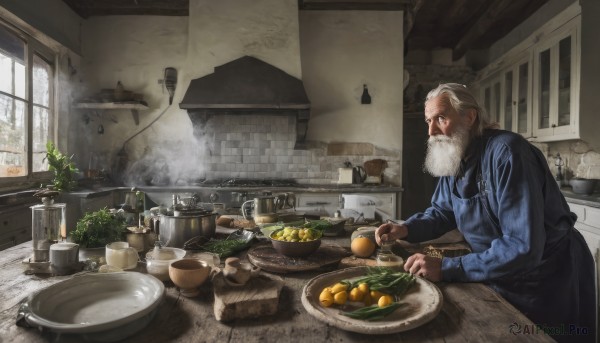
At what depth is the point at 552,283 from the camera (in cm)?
163

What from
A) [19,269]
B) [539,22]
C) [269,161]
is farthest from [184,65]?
[539,22]

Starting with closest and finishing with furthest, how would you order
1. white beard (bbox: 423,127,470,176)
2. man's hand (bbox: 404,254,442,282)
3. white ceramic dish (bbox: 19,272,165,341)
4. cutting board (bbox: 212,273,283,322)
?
white ceramic dish (bbox: 19,272,165,341)
cutting board (bbox: 212,273,283,322)
man's hand (bbox: 404,254,442,282)
white beard (bbox: 423,127,470,176)

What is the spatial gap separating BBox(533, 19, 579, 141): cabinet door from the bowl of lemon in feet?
12.4

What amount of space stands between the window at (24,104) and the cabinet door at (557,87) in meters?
5.99

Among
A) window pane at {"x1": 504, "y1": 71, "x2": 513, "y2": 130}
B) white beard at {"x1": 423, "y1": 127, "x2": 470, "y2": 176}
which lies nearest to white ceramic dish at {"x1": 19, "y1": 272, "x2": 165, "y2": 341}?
white beard at {"x1": 423, "y1": 127, "x2": 470, "y2": 176}

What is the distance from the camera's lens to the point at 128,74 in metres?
5.59

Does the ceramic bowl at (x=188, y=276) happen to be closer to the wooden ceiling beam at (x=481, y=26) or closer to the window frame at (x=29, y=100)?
the window frame at (x=29, y=100)

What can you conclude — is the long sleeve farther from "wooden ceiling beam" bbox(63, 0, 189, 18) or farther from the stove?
"wooden ceiling beam" bbox(63, 0, 189, 18)

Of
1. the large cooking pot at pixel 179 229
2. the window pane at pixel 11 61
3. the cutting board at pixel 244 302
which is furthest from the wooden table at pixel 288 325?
the window pane at pixel 11 61

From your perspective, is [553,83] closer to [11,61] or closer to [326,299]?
[326,299]

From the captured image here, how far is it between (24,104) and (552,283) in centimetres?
515

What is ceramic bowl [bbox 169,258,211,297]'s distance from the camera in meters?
1.22

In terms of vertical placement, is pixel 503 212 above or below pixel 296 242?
above

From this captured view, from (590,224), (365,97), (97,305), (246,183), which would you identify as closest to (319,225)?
(97,305)
